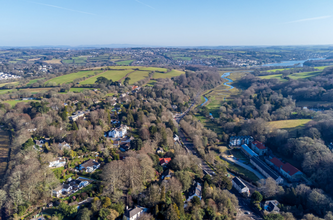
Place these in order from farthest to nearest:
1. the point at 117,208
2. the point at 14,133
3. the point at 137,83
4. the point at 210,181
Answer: the point at 137,83 → the point at 14,133 → the point at 210,181 → the point at 117,208

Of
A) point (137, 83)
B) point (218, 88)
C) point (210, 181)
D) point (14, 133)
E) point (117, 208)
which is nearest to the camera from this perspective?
point (117, 208)

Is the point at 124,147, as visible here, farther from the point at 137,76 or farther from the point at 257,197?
the point at 137,76

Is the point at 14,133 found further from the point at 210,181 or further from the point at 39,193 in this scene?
the point at 210,181

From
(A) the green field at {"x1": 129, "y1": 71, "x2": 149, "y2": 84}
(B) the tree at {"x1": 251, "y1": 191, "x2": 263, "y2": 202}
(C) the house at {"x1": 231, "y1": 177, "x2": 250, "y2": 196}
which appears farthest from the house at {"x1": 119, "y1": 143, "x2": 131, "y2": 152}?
(A) the green field at {"x1": 129, "y1": 71, "x2": 149, "y2": 84}

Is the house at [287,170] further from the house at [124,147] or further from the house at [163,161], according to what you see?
the house at [124,147]

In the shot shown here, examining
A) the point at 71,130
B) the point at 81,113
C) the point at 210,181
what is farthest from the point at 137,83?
the point at 210,181
